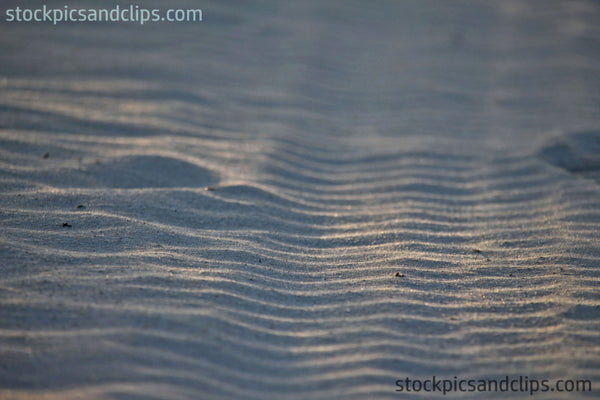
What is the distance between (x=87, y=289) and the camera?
8.16 ft

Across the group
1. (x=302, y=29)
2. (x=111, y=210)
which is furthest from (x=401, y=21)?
(x=111, y=210)

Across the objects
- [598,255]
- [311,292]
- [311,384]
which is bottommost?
[311,384]

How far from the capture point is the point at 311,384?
2188 millimetres

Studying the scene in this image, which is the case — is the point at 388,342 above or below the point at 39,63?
below

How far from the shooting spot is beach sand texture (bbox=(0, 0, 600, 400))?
7.45 feet

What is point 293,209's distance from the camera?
3527mm

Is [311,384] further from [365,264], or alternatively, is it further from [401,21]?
[401,21]

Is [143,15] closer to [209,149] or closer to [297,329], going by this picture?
[209,149]

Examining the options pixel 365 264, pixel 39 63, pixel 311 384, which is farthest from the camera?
pixel 39 63

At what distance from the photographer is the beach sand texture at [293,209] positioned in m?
2.27

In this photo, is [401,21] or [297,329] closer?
[297,329]

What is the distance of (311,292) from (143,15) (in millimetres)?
5489

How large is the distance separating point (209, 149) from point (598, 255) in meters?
2.99

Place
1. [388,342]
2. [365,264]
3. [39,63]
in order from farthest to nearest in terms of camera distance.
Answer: [39,63] < [365,264] < [388,342]
